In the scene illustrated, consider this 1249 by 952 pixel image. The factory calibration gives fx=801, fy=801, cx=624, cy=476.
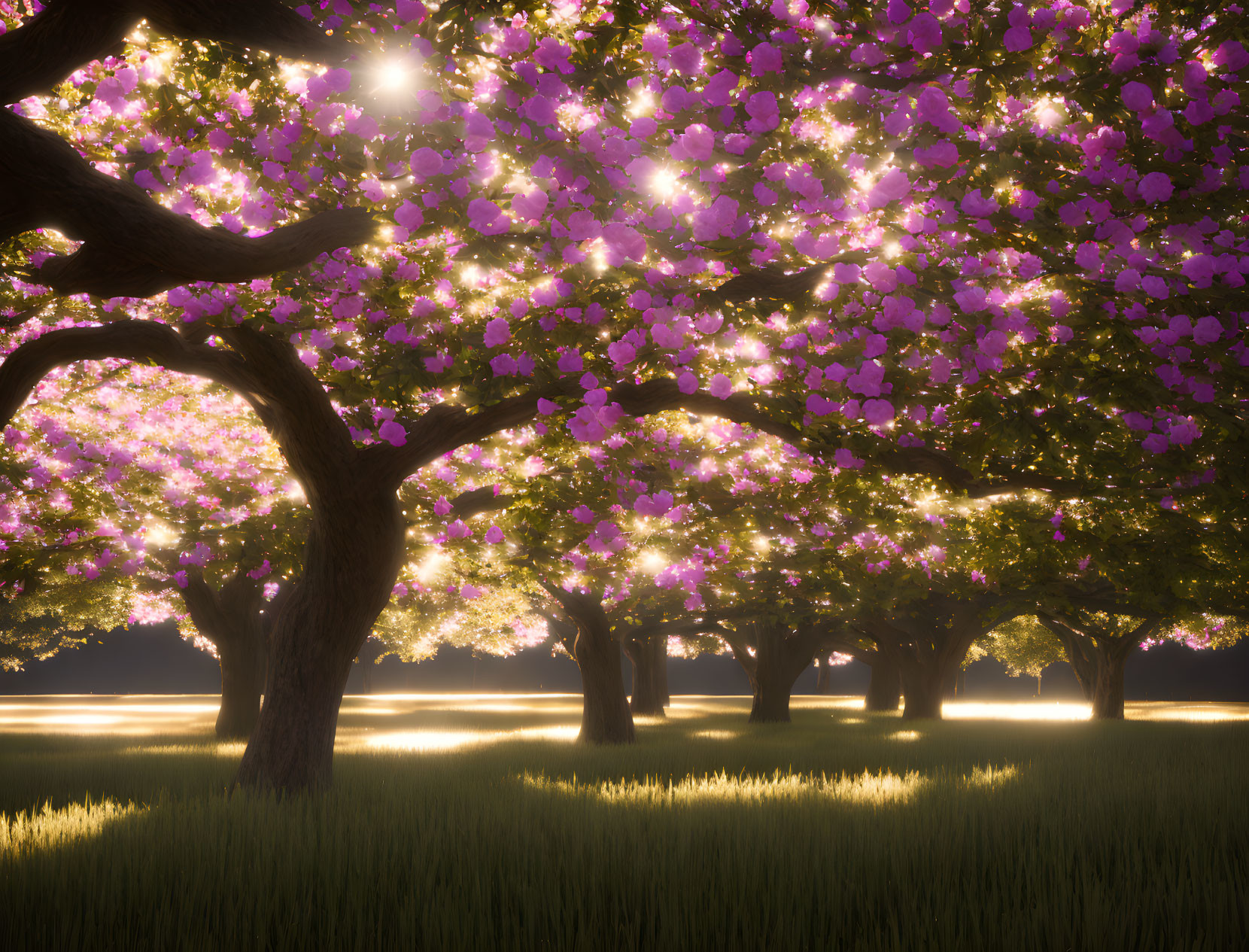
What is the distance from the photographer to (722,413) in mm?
7934

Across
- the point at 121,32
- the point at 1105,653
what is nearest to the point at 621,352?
the point at 121,32

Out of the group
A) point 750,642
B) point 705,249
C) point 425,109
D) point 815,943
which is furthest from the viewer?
point 750,642

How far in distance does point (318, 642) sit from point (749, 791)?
17.3ft

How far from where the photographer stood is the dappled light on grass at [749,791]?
340 inches

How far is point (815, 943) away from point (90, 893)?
4.23m

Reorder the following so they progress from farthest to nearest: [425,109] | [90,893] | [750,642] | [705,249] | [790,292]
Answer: [750,642] → [790,292] → [705,249] → [90,893] → [425,109]

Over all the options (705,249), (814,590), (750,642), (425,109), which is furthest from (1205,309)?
(750,642)

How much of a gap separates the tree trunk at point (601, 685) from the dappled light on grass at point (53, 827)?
11040mm

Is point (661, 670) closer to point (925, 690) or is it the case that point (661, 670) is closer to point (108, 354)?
point (925, 690)

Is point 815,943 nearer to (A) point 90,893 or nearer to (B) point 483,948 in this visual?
(B) point 483,948

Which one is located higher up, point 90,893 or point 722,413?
point 722,413

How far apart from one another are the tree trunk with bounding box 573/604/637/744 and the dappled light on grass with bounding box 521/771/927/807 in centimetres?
750

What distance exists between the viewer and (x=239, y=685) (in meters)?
20.0

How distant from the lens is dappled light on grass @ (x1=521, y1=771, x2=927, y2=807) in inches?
340
